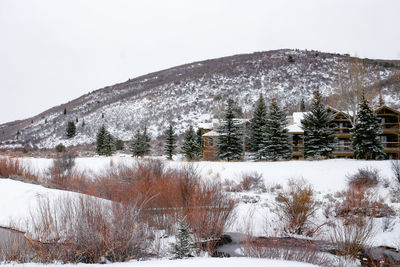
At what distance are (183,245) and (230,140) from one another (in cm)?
2220

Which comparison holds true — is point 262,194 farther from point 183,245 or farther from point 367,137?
point 367,137

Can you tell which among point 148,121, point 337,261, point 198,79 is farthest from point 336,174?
point 198,79

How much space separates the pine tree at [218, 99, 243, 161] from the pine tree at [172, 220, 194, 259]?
21.6 m

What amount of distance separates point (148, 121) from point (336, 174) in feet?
175

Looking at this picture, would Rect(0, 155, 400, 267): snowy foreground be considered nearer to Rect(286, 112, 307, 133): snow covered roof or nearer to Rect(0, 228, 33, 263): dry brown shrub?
Rect(0, 228, 33, 263): dry brown shrub

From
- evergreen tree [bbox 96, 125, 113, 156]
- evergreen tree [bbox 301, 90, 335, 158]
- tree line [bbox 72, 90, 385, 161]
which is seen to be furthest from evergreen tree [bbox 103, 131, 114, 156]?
evergreen tree [bbox 301, 90, 335, 158]

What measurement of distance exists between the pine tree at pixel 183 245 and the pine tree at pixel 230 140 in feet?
70.7

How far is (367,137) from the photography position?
21.0 meters

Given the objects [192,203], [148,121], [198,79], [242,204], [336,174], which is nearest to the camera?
[192,203]

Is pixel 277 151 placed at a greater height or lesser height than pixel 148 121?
lesser

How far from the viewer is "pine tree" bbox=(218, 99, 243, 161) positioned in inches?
1086

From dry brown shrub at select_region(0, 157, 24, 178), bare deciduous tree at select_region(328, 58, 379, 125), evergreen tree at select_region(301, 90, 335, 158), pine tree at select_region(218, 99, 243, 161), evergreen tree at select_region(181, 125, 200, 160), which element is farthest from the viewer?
evergreen tree at select_region(181, 125, 200, 160)

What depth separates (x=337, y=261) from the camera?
6.11 meters

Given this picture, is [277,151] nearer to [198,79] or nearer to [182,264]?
[182,264]
